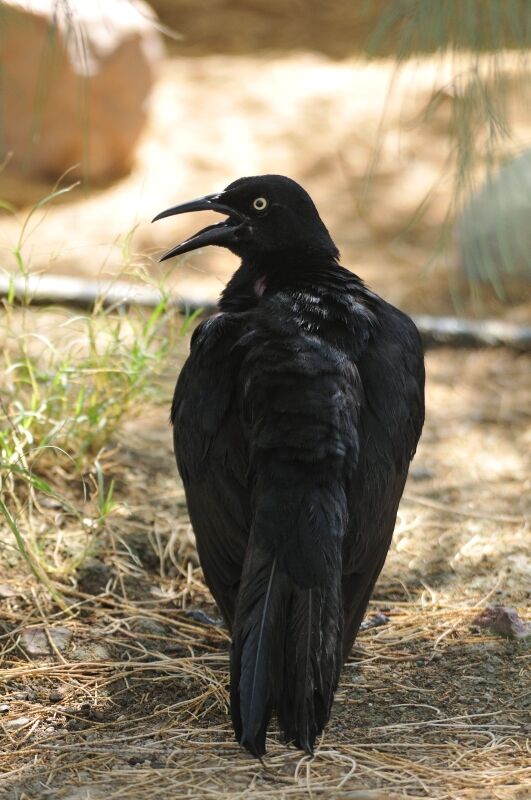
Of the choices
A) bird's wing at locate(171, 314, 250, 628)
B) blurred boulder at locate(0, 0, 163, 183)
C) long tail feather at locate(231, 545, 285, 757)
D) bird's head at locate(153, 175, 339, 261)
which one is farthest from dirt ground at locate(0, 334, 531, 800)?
blurred boulder at locate(0, 0, 163, 183)

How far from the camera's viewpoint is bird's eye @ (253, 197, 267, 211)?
345 centimetres

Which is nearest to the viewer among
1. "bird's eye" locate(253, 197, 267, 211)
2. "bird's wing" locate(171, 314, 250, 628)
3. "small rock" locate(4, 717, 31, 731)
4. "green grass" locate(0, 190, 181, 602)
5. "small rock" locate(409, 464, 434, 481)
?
"small rock" locate(4, 717, 31, 731)

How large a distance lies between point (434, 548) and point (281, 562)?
1.39 m

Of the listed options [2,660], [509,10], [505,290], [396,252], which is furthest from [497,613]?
[396,252]

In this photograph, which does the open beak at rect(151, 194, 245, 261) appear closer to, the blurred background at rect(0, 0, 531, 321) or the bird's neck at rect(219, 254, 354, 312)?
the bird's neck at rect(219, 254, 354, 312)

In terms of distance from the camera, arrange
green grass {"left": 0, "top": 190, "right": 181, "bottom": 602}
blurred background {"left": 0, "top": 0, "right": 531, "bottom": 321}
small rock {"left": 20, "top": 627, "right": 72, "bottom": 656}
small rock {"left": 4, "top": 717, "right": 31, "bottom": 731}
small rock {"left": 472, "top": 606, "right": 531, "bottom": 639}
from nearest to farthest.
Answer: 1. small rock {"left": 4, "top": 717, "right": 31, "bottom": 731}
2. small rock {"left": 20, "top": 627, "right": 72, "bottom": 656}
3. small rock {"left": 472, "top": 606, "right": 531, "bottom": 639}
4. green grass {"left": 0, "top": 190, "right": 181, "bottom": 602}
5. blurred background {"left": 0, "top": 0, "right": 531, "bottom": 321}

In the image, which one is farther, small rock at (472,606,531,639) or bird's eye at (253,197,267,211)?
bird's eye at (253,197,267,211)

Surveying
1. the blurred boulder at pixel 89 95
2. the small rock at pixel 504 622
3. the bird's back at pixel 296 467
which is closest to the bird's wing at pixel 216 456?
the bird's back at pixel 296 467

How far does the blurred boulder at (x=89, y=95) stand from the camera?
742 cm

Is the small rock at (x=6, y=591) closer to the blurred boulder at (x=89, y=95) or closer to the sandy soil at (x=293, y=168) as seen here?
the sandy soil at (x=293, y=168)

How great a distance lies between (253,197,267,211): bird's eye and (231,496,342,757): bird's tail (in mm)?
1179

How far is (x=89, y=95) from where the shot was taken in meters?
7.65

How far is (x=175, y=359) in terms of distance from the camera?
4.68m

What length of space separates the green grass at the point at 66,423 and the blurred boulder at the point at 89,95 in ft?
12.2
